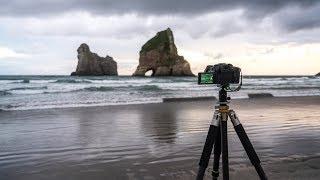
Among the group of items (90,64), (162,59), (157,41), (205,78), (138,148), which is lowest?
(138,148)

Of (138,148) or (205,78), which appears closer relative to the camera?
(205,78)

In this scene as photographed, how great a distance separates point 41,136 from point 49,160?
2.82m

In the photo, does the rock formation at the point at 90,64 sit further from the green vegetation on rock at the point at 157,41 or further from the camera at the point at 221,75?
the camera at the point at 221,75

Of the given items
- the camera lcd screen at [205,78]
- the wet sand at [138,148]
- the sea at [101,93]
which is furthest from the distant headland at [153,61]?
the camera lcd screen at [205,78]

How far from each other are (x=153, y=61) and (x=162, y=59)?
190 cm

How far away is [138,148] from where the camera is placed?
26.2 feet

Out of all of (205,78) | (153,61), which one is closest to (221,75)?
(205,78)

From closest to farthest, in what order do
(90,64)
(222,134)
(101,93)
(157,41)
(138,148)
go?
(222,134) → (138,148) → (101,93) → (90,64) → (157,41)

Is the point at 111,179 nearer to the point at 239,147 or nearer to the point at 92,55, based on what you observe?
the point at 239,147

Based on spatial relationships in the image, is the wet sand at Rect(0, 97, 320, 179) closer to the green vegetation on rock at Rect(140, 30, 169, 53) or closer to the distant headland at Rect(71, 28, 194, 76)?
the distant headland at Rect(71, 28, 194, 76)

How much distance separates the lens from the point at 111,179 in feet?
18.4

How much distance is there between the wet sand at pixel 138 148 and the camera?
5.99 meters

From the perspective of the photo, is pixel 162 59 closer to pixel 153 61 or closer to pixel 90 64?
pixel 153 61

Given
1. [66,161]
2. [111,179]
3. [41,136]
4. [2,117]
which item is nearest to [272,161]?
[111,179]
